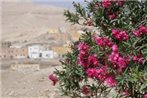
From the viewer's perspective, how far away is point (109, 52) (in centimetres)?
484

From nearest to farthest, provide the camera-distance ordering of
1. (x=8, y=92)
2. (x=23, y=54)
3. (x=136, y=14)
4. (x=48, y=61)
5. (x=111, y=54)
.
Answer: (x=111, y=54), (x=136, y=14), (x=8, y=92), (x=48, y=61), (x=23, y=54)

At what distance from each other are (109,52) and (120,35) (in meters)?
0.20

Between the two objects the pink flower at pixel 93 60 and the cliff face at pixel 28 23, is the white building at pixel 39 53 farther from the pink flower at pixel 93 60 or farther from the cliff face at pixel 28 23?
the pink flower at pixel 93 60

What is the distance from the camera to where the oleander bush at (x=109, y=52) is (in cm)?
460

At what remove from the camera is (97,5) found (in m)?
5.30

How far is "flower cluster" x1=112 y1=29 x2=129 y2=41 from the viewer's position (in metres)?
4.77

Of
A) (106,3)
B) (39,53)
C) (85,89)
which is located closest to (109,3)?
(106,3)

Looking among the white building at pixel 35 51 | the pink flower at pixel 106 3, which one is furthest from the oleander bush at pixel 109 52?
the white building at pixel 35 51

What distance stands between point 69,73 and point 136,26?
0.87 meters

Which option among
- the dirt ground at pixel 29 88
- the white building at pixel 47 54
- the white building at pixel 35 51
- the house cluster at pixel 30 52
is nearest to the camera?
the dirt ground at pixel 29 88

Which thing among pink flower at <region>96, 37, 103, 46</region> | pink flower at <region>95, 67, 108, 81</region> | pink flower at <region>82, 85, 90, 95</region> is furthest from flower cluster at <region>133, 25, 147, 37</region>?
pink flower at <region>82, 85, 90, 95</region>

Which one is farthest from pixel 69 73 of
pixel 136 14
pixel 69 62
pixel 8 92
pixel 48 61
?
pixel 48 61

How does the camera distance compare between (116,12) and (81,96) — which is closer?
(116,12)

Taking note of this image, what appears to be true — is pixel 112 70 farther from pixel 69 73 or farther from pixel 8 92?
pixel 8 92
